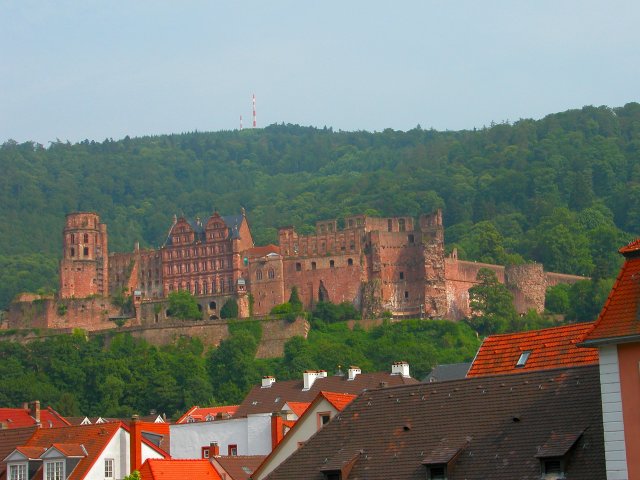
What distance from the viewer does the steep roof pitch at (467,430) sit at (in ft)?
94.4

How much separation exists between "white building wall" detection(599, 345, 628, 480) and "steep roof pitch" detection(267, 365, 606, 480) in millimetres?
563

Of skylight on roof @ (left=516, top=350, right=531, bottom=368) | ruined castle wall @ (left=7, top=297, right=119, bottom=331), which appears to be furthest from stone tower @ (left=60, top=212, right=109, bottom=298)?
skylight on roof @ (left=516, top=350, right=531, bottom=368)

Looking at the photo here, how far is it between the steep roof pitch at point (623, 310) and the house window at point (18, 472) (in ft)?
69.9

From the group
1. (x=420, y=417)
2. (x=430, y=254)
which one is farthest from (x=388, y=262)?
(x=420, y=417)

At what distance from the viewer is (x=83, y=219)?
169875 millimetres

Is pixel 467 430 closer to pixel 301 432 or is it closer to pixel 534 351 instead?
pixel 534 351

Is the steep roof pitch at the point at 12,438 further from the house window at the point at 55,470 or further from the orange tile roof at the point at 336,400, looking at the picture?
the orange tile roof at the point at 336,400

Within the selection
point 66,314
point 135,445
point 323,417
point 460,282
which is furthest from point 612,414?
point 66,314

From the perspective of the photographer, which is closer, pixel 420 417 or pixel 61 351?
pixel 420 417

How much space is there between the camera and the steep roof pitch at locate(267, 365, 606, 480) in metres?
28.8

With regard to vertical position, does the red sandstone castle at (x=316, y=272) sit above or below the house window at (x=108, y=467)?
above

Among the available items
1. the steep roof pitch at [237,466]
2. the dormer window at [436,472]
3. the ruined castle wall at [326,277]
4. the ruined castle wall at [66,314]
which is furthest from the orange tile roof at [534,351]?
the ruined castle wall at [66,314]

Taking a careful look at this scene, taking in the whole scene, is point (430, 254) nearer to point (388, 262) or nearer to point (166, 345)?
point (388, 262)

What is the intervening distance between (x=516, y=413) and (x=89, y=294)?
136m
